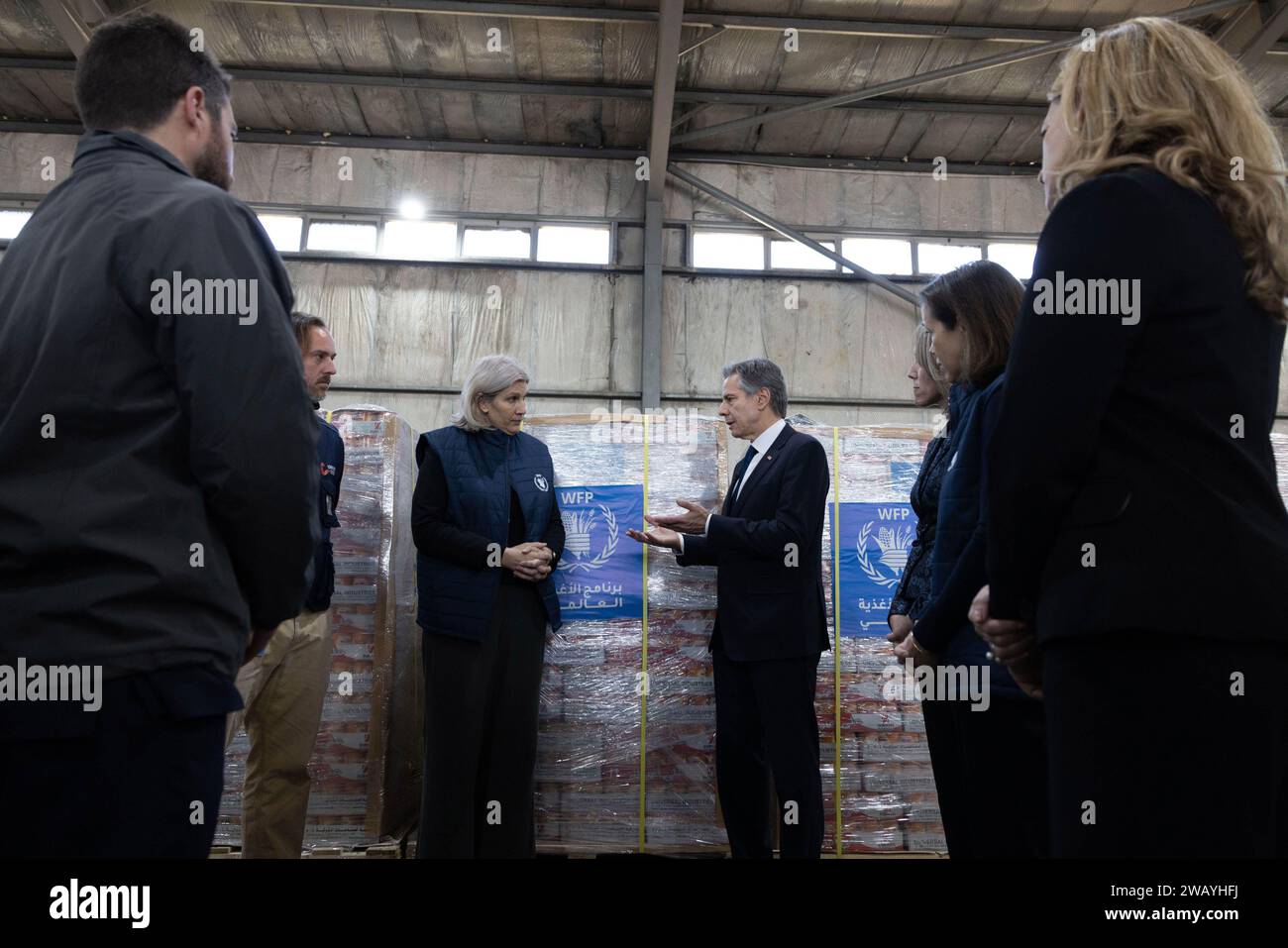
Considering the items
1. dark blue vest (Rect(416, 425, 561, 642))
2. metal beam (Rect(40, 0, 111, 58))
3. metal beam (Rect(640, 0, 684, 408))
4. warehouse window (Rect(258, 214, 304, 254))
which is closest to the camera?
dark blue vest (Rect(416, 425, 561, 642))

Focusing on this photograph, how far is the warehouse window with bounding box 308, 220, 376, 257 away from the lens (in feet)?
33.5

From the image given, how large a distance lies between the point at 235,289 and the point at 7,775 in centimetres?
78

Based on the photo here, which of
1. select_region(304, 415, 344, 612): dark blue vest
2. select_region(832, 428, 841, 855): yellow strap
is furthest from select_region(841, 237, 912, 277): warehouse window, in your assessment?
select_region(304, 415, 344, 612): dark blue vest

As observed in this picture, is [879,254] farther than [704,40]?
Yes

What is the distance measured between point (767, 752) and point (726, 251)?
7.91m

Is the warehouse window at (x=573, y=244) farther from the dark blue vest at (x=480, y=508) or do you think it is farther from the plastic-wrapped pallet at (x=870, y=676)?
the dark blue vest at (x=480, y=508)

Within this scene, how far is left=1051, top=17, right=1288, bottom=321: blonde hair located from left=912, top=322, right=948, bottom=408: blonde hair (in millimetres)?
1340

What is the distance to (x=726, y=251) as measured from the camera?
10453 millimetres

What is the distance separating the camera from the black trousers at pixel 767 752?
3346mm

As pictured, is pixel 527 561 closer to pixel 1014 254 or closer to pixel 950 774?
pixel 950 774

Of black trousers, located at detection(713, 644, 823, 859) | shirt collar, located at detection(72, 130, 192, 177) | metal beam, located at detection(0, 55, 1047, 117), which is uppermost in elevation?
metal beam, located at detection(0, 55, 1047, 117)

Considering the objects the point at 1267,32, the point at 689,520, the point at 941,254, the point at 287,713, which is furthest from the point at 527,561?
the point at 1267,32

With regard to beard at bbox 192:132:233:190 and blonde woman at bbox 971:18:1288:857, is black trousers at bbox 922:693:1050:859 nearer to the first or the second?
blonde woman at bbox 971:18:1288:857
